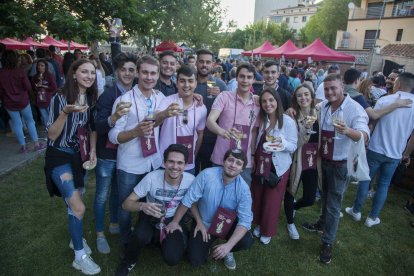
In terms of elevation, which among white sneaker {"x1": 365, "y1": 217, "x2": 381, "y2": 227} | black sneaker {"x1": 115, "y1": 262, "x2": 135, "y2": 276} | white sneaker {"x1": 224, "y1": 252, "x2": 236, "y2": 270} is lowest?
white sneaker {"x1": 365, "y1": 217, "x2": 381, "y2": 227}

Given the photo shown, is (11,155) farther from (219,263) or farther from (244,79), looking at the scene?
(244,79)

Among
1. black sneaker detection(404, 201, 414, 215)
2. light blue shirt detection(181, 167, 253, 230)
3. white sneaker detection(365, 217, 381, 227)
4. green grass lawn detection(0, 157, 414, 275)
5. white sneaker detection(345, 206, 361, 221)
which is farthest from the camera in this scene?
black sneaker detection(404, 201, 414, 215)

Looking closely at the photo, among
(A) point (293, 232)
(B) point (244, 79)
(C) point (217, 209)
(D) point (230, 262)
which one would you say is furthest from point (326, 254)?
(B) point (244, 79)

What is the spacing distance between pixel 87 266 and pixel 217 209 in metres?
1.46

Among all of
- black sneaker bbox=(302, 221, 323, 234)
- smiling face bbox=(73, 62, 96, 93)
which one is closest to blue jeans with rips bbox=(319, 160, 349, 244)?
black sneaker bbox=(302, 221, 323, 234)

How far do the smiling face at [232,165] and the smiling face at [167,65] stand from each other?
1.51 meters

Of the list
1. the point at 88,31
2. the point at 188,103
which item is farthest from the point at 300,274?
the point at 88,31

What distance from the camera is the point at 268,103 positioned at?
3197mm

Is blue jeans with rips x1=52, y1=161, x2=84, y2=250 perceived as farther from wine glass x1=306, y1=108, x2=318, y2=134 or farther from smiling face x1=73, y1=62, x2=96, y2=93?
wine glass x1=306, y1=108, x2=318, y2=134

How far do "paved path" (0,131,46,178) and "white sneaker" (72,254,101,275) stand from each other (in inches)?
119

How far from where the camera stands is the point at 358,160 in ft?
9.87

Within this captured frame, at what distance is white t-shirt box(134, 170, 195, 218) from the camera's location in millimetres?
2877

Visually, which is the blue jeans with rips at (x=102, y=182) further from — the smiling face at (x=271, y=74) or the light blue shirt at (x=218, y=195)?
the smiling face at (x=271, y=74)

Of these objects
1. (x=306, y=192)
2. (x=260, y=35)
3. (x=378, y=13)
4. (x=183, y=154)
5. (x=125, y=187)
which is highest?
(x=378, y=13)
